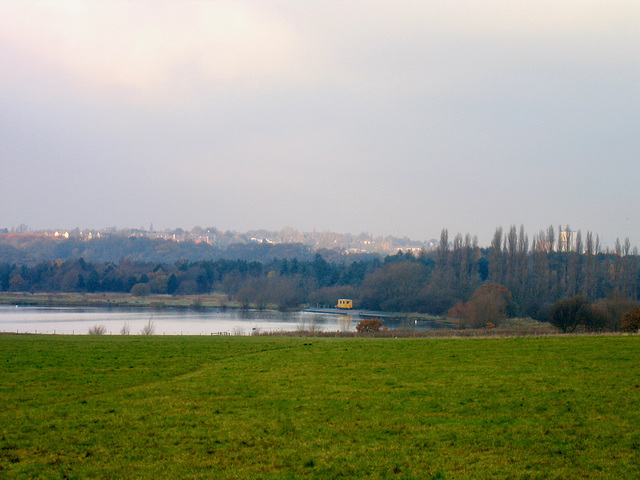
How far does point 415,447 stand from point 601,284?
270 feet

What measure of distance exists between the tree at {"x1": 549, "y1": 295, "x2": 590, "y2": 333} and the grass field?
26.7 m

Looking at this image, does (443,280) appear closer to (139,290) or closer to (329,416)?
(139,290)

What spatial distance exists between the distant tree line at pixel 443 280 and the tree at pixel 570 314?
0.40 feet

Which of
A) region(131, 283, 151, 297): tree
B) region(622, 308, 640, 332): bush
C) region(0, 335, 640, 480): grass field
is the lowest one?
region(131, 283, 151, 297): tree

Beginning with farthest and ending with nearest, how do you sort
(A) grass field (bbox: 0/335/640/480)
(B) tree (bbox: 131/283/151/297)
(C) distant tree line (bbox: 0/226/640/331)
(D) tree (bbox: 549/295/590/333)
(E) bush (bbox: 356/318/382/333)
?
(B) tree (bbox: 131/283/151/297)
(C) distant tree line (bbox: 0/226/640/331)
(E) bush (bbox: 356/318/382/333)
(D) tree (bbox: 549/295/590/333)
(A) grass field (bbox: 0/335/640/480)

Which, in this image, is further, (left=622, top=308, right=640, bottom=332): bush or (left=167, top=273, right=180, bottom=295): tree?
(left=167, top=273, right=180, bottom=295): tree

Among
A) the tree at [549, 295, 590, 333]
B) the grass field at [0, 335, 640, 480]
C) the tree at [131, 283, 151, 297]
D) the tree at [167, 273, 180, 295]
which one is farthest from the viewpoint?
the tree at [167, 273, 180, 295]

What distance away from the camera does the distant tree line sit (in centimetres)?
7050

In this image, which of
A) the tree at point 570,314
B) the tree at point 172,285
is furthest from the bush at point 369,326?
the tree at point 172,285

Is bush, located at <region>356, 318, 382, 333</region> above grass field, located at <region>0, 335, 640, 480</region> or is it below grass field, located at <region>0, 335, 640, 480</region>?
below

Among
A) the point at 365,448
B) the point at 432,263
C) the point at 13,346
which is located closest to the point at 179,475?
the point at 365,448

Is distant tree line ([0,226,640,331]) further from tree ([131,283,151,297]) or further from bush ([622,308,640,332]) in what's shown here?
bush ([622,308,640,332])

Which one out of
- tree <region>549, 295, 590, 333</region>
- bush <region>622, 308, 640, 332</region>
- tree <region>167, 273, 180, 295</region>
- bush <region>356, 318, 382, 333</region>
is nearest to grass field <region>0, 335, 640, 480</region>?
bush <region>622, 308, 640, 332</region>

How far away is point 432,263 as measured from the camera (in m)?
116
